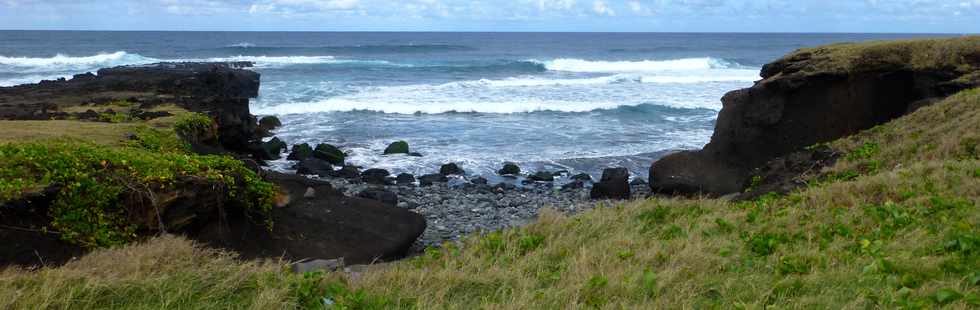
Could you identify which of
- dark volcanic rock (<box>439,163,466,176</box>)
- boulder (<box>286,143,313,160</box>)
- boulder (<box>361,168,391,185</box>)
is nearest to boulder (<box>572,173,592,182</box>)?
dark volcanic rock (<box>439,163,466,176</box>)

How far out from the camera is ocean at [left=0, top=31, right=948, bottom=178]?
917 inches

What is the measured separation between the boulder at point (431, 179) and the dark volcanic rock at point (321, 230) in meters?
6.50

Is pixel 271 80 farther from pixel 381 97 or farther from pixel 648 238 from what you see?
pixel 648 238

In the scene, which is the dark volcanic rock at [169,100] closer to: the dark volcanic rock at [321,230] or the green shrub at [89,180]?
the dark volcanic rock at [321,230]

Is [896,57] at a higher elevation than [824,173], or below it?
higher

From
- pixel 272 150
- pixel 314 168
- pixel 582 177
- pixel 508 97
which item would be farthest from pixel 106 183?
pixel 508 97

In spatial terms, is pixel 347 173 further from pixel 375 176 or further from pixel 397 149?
pixel 397 149

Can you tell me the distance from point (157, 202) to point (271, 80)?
39.8m

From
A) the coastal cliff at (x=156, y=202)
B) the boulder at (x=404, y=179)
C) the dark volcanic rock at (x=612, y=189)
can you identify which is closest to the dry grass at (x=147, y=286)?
the coastal cliff at (x=156, y=202)

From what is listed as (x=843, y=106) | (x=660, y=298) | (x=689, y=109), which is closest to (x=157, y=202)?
(x=660, y=298)

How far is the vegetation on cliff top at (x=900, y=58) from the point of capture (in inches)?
580

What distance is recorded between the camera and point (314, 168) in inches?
767

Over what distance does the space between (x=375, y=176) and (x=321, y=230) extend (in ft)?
27.8

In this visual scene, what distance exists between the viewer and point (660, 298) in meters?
5.44
